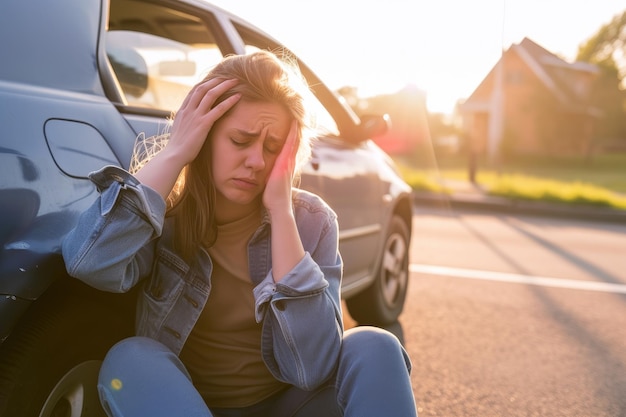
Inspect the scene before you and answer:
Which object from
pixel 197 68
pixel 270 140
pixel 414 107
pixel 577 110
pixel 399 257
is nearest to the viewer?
pixel 270 140

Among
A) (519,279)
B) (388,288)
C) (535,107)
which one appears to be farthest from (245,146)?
(535,107)

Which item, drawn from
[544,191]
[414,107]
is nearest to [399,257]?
[544,191]

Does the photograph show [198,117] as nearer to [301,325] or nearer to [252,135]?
[252,135]

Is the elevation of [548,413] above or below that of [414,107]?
above

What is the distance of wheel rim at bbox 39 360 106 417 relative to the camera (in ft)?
5.65

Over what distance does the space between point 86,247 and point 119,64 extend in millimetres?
990

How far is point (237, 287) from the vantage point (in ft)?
6.57

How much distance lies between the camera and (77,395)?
1834 mm

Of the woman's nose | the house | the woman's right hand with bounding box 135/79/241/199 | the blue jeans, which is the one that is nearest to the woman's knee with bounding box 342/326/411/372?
the blue jeans

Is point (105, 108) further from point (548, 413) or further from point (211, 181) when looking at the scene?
point (548, 413)

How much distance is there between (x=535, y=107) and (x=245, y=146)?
118 feet

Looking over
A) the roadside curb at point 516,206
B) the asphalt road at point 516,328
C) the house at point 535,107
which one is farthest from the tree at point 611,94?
the asphalt road at point 516,328

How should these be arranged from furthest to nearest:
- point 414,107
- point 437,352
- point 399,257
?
point 414,107 < point 399,257 < point 437,352

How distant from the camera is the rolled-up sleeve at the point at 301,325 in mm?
1808
